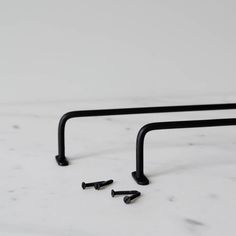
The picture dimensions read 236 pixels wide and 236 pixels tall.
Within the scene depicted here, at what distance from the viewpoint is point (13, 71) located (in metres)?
1.84

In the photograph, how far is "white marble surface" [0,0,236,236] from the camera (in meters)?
1.11

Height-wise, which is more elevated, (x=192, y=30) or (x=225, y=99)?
(x=192, y=30)

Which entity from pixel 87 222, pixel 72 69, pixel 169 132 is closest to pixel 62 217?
pixel 87 222

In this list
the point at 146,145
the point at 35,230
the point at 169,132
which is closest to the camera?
the point at 35,230

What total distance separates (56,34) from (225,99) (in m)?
0.72

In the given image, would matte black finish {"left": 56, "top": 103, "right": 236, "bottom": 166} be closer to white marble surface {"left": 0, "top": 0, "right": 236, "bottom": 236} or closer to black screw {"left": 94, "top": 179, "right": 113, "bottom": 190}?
white marble surface {"left": 0, "top": 0, "right": 236, "bottom": 236}

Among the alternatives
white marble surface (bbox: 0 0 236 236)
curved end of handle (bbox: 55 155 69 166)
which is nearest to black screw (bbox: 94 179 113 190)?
white marble surface (bbox: 0 0 236 236)

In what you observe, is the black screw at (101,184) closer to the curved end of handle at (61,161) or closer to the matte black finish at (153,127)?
the matte black finish at (153,127)

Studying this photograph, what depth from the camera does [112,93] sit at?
1.90 meters

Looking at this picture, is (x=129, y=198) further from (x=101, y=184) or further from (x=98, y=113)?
(x=98, y=113)

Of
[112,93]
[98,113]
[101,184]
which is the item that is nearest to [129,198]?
[101,184]

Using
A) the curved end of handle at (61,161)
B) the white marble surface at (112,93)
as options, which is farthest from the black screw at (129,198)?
the curved end of handle at (61,161)

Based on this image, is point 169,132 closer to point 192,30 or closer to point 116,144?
point 116,144

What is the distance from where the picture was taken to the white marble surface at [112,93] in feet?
3.64
